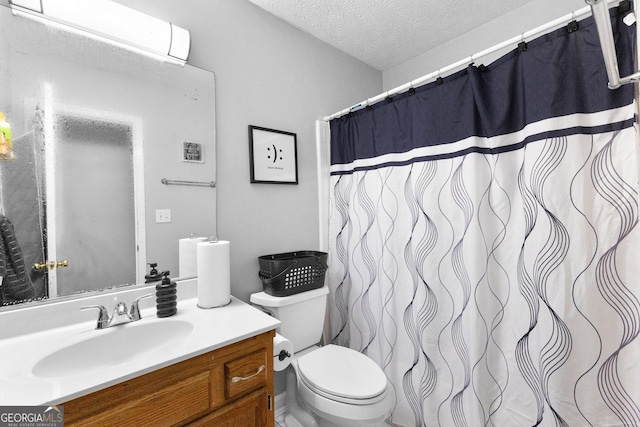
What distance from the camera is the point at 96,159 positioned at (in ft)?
3.80

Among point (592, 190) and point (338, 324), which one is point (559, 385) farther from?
point (338, 324)

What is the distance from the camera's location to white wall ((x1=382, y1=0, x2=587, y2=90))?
60.2 inches

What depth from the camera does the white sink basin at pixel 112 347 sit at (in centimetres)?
86

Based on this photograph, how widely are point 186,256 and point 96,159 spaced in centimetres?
54

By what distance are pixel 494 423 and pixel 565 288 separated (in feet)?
2.36

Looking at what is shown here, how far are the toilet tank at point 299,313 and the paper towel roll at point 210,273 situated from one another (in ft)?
1.08

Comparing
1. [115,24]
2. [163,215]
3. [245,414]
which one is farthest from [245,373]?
[115,24]

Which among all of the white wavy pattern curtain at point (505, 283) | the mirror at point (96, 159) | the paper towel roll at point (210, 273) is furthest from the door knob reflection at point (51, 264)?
the white wavy pattern curtain at point (505, 283)

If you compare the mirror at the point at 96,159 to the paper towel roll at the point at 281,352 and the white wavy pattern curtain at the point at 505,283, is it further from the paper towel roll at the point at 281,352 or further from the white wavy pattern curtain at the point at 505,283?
the white wavy pattern curtain at the point at 505,283

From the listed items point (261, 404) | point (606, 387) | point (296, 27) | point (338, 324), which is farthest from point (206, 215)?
point (606, 387)

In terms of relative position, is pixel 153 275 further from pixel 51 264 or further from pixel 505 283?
pixel 505 283

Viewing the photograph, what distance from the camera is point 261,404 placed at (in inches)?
39.0

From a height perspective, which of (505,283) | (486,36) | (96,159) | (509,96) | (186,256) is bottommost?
(505,283)

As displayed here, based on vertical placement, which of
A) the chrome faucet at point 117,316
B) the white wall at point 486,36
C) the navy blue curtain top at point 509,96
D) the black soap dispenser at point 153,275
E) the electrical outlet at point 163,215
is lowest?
the chrome faucet at point 117,316
